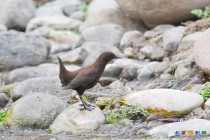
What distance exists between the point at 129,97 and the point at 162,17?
5.90 m

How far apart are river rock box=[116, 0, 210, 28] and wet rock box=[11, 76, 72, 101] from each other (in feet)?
13.1

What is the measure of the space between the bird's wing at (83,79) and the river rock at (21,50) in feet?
19.0

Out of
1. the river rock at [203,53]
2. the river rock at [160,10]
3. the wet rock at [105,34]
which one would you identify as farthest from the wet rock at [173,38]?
the river rock at [203,53]

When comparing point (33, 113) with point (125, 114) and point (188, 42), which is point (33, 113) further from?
point (188, 42)

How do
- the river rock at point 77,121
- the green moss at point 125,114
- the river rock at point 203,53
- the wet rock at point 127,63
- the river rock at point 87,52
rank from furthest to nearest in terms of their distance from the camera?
1. the river rock at point 87,52
2. the wet rock at point 127,63
3. the river rock at point 203,53
4. the green moss at point 125,114
5. the river rock at point 77,121

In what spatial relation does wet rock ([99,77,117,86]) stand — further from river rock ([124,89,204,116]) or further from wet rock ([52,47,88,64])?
river rock ([124,89,204,116])

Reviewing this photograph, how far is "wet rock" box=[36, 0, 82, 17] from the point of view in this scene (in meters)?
19.0

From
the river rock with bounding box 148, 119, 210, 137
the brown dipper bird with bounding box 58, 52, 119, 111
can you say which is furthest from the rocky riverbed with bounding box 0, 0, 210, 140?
the brown dipper bird with bounding box 58, 52, 119, 111

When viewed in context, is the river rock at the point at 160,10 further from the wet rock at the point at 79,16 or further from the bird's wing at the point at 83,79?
the bird's wing at the point at 83,79

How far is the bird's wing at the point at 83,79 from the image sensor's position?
8.23 metres

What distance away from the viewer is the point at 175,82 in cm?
1048

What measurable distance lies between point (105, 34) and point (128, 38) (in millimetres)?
866

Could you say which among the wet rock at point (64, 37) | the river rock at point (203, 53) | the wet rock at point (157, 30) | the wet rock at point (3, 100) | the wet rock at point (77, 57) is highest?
the river rock at point (203, 53)

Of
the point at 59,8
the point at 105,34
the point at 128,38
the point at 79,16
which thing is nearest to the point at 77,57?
the point at 128,38
